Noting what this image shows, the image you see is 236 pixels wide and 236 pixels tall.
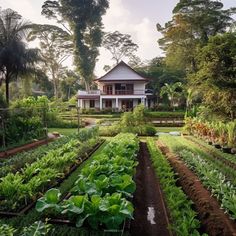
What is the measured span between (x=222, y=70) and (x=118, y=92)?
2825cm

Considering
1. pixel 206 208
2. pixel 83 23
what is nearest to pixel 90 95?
pixel 83 23

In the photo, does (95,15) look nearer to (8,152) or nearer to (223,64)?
(223,64)

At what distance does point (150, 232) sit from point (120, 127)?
1449cm

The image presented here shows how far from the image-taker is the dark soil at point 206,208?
4137 millimetres

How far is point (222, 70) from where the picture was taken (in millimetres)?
13398

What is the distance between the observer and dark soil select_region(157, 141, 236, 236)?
4137 mm

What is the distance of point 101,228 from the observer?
4090mm

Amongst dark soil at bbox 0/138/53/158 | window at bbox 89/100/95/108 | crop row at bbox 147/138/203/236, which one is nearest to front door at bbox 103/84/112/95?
window at bbox 89/100/95/108

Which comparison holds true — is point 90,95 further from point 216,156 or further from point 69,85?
point 216,156

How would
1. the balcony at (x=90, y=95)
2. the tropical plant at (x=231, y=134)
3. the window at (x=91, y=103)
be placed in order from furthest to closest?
the window at (x=91, y=103)
the balcony at (x=90, y=95)
the tropical plant at (x=231, y=134)

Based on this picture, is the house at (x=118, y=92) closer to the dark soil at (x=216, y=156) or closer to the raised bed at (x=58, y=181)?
the dark soil at (x=216, y=156)

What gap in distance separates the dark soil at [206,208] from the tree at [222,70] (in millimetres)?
7108

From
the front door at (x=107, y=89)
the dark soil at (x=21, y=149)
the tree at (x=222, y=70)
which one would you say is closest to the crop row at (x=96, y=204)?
the dark soil at (x=21, y=149)

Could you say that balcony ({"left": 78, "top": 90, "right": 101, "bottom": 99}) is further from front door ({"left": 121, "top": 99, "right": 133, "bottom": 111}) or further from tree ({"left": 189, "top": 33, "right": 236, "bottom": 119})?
tree ({"left": 189, "top": 33, "right": 236, "bottom": 119})
